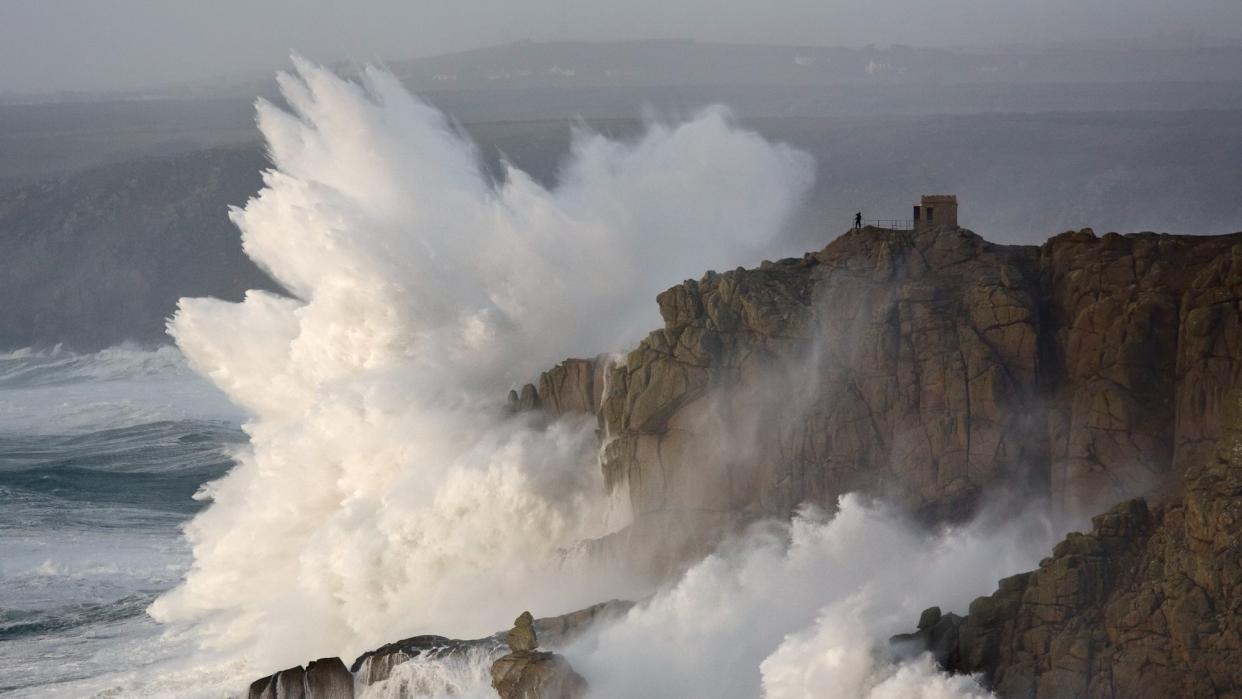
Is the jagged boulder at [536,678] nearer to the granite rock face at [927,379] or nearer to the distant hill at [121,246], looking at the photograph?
the granite rock face at [927,379]

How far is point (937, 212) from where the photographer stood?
34062 millimetres

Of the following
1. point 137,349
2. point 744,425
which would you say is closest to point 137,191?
point 137,349

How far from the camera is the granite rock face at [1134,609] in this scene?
23.8 meters

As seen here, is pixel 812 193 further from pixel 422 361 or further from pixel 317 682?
pixel 317 682

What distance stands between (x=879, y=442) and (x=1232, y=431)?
7047mm

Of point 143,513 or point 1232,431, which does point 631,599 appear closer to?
point 1232,431

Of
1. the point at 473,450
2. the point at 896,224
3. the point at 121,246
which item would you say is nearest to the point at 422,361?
the point at 473,450

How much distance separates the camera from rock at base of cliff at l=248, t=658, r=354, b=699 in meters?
31.3

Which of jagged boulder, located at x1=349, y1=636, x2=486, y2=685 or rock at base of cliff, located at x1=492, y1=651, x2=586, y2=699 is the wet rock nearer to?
jagged boulder, located at x1=349, y1=636, x2=486, y2=685

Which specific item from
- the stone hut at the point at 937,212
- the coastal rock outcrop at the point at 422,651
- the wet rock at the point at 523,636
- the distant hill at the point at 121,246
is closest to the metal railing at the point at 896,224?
the stone hut at the point at 937,212

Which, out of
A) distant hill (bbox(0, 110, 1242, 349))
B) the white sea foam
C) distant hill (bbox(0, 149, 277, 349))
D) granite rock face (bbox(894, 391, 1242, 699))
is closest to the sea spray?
the white sea foam

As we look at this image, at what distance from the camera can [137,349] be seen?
7994 centimetres

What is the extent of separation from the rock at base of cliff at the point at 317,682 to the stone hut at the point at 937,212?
12660 millimetres

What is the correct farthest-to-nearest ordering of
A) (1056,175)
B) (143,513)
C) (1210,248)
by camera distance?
(1056,175) → (143,513) → (1210,248)
